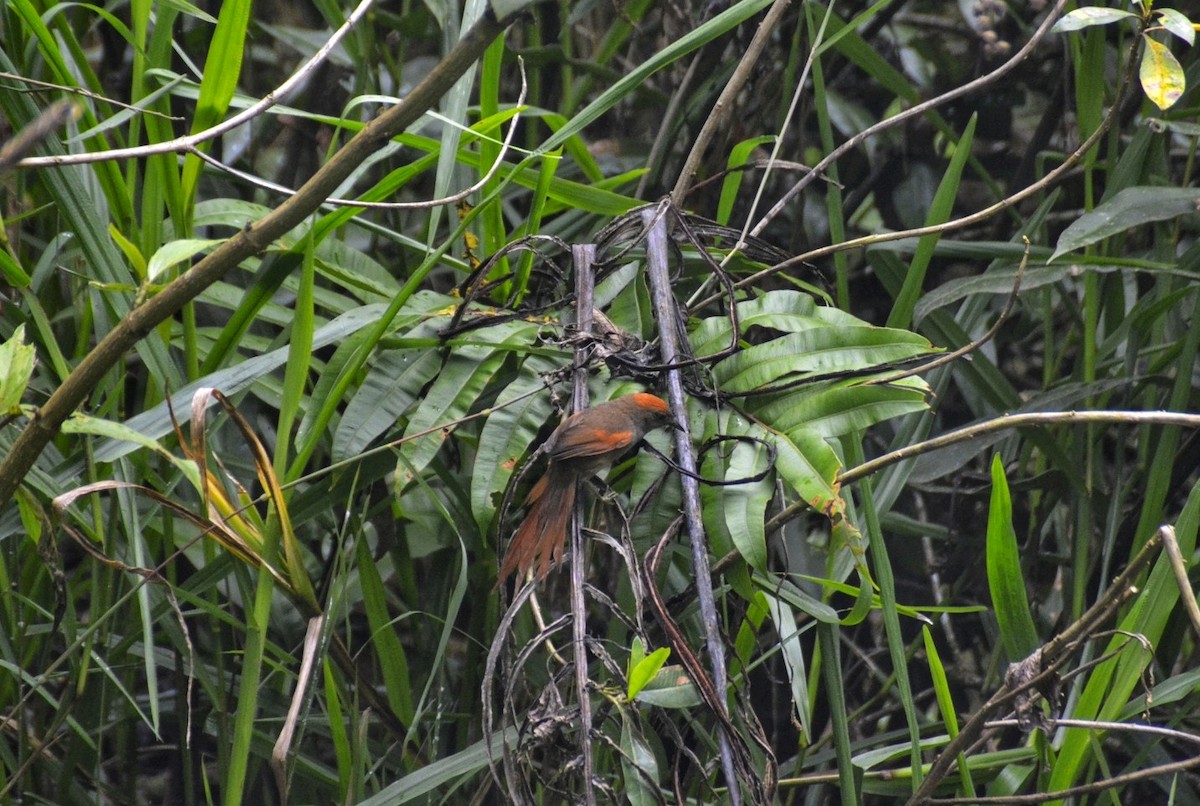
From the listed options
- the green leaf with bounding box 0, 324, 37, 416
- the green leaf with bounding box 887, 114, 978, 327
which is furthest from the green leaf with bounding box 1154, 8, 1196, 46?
the green leaf with bounding box 0, 324, 37, 416

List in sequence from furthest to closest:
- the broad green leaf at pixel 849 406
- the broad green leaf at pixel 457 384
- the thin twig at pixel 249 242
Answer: the broad green leaf at pixel 457 384, the broad green leaf at pixel 849 406, the thin twig at pixel 249 242

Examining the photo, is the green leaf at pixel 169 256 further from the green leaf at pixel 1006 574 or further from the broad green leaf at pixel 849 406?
the green leaf at pixel 1006 574

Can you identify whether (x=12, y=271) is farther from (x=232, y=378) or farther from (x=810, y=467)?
(x=810, y=467)

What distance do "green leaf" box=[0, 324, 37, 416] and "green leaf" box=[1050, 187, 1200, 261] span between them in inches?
49.4

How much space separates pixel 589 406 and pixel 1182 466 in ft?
3.48

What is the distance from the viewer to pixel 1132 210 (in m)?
1.54

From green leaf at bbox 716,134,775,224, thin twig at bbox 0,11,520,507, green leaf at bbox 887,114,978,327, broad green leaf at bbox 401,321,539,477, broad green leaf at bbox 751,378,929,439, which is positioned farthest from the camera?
green leaf at bbox 716,134,775,224

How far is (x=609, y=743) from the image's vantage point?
105cm

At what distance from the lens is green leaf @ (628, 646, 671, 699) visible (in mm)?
1033

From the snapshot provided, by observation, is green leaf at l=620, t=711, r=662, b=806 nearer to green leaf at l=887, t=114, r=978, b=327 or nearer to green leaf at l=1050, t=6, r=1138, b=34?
green leaf at l=887, t=114, r=978, b=327

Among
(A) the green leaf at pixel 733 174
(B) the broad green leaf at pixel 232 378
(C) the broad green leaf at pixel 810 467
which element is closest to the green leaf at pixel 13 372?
(B) the broad green leaf at pixel 232 378

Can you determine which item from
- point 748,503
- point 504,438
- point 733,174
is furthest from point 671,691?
point 733,174

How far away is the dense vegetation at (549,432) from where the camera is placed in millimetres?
1154

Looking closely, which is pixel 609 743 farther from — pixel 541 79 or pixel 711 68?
pixel 541 79
